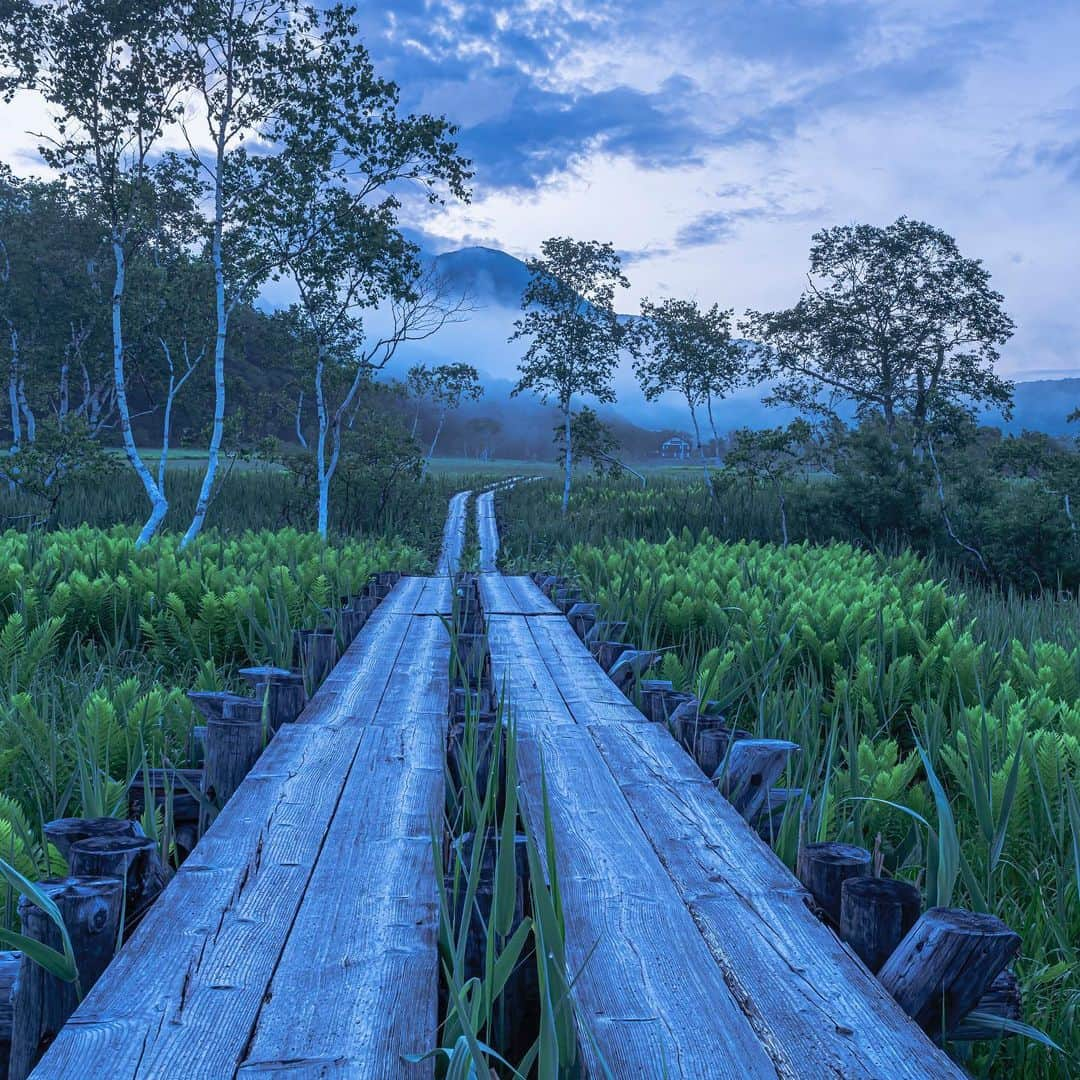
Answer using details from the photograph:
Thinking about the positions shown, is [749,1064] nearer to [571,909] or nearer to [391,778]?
[571,909]

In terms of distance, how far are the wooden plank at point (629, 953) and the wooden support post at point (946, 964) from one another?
1.39 feet

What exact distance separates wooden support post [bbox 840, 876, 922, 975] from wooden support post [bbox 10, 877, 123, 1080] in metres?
1.72

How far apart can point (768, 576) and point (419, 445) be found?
11.8m

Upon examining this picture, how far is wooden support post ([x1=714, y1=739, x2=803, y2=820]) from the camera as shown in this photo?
9.46ft

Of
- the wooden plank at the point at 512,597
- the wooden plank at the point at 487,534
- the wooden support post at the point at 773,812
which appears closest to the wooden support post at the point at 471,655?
the wooden support post at the point at 773,812

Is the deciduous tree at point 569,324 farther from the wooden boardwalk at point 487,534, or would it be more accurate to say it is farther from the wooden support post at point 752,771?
the wooden support post at point 752,771

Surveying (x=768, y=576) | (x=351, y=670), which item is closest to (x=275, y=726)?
(x=351, y=670)

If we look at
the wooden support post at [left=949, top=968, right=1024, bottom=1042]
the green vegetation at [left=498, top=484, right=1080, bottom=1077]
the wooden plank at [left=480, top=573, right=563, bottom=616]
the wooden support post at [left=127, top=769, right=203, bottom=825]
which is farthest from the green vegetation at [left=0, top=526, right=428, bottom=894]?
the green vegetation at [left=498, top=484, right=1080, bottom=1077]

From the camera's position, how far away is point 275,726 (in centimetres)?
378

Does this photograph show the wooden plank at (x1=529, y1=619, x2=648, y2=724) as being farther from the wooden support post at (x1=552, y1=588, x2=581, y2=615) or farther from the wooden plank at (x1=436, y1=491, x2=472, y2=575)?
the wooden plank at (x1=436, y1=491, x2=472, y2=575)

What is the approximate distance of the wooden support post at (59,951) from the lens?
1.71 metres

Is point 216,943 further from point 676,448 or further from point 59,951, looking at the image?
point 676,448

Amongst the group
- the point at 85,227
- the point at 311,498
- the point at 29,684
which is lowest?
the point at 29,684

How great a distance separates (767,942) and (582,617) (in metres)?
4.17
